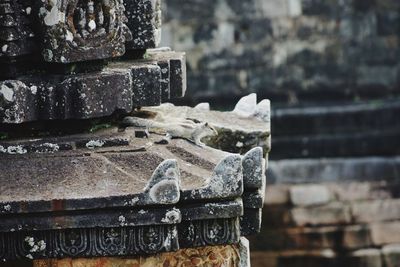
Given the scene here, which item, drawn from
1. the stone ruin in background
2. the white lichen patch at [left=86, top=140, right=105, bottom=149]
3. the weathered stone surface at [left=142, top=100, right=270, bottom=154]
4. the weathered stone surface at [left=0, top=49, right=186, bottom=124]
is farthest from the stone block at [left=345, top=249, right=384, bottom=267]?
the white lichen patch at [left=86, top=140, right=105, bottom=149]

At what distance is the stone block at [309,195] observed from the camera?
55.9 feet

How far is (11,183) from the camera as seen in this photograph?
5535 millimetres

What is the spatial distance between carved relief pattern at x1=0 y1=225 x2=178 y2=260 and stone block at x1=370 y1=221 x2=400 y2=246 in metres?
11.5

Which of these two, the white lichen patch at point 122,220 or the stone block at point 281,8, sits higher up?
the white lichen patch at point 122,220

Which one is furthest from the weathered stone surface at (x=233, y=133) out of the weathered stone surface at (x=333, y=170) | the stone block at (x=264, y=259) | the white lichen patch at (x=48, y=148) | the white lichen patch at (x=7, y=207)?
the weathered stone surface at (x=333, y=170)

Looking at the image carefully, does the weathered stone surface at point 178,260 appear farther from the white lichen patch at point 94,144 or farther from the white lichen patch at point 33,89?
the white lichen patch at point 33,89

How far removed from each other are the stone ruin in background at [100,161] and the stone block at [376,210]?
10.8 meters

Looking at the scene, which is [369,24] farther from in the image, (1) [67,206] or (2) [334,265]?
(1) [67,206]

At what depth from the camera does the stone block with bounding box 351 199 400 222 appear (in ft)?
55.4

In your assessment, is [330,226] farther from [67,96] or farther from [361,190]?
[67,96]

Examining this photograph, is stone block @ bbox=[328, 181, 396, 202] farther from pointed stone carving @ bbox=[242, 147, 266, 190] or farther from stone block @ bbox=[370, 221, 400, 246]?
pointed stone carving @ bbox=[242, 147, 266, 190]

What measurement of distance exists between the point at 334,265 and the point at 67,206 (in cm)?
1161

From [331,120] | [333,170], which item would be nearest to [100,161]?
[333,170]

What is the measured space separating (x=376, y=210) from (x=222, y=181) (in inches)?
459
